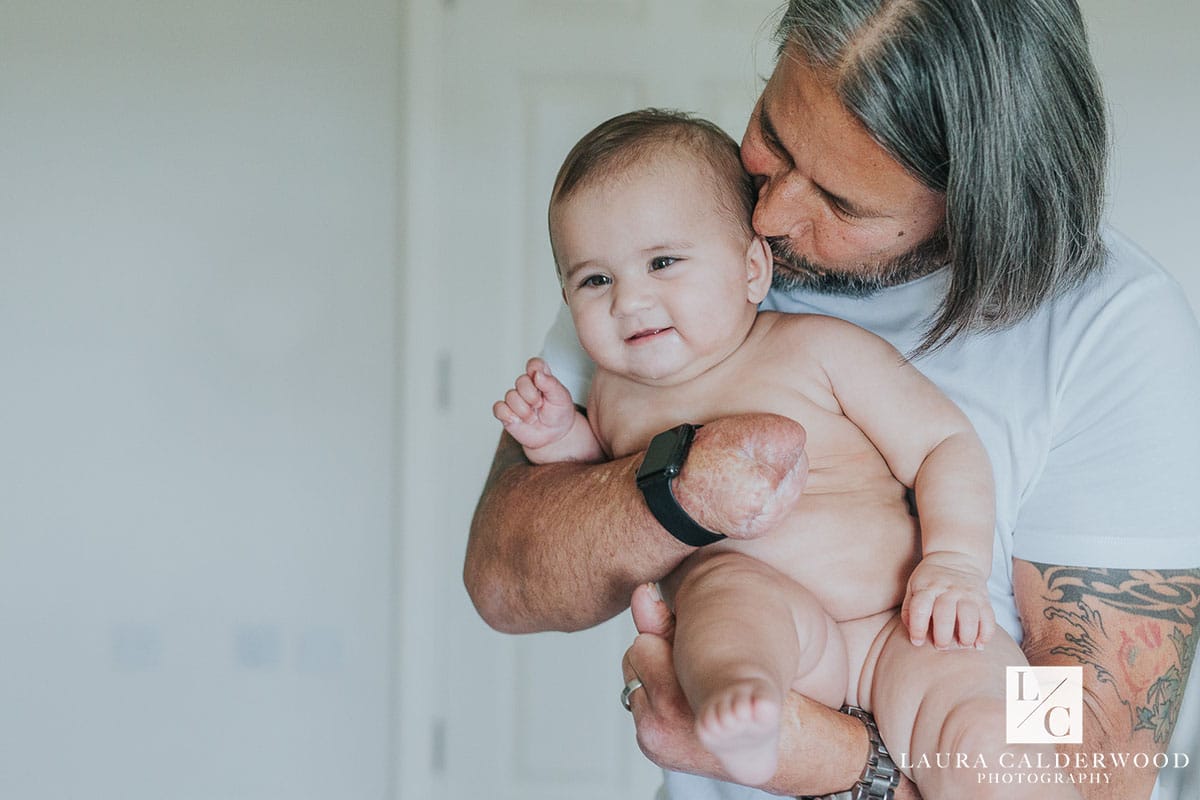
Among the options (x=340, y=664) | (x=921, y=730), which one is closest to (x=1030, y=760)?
(x=921, y=730)

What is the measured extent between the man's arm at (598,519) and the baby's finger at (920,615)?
0.15 m

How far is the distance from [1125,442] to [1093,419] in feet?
0.12

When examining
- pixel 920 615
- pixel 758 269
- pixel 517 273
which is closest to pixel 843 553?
pixel 920 615

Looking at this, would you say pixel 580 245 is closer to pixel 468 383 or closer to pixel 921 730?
pixel 921 730

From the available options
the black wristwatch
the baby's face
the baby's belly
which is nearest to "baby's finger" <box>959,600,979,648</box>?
the baby's belly

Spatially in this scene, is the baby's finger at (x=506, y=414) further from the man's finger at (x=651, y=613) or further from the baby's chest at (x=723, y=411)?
the man's finger at (x=651, y=613)

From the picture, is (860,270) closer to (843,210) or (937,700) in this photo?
(843,210)

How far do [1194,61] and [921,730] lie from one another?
91.0 inches

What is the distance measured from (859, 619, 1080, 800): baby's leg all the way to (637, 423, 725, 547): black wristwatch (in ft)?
0.68

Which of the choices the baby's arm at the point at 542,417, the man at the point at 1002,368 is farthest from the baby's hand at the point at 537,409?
the man at the point at 1002,368

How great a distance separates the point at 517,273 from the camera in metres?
2.81

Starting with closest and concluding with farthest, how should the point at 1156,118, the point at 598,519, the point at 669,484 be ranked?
1. the point at 669,484
2. the point at 598,519
3. the point at 1156,118

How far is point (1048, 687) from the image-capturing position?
3.59ft

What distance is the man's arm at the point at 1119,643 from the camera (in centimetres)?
111
